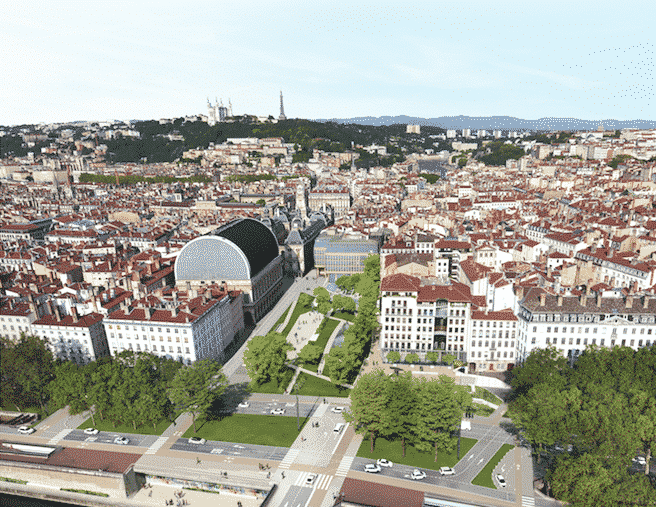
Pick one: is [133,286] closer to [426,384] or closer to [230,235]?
[230,235]

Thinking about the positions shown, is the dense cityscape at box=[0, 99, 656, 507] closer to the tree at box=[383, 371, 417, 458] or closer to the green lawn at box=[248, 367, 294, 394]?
the tree at box=[383, 371, 417, 458]

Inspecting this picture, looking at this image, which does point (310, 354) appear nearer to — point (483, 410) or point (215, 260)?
point (483, 410)

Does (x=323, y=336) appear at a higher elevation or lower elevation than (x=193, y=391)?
lower

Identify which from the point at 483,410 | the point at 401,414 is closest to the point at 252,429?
the point at 401,414

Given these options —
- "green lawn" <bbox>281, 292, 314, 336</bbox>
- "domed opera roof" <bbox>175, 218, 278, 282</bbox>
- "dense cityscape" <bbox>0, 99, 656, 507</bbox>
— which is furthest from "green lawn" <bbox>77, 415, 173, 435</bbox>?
"green lawn" <bbox>281, 292, 314, 336</bbox>

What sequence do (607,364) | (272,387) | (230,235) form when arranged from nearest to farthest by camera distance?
1. (607,364)
2. (272,387)
3. (230,235)

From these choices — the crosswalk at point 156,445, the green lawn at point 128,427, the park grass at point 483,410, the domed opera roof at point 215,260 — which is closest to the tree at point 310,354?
the green lawn at point 128,427

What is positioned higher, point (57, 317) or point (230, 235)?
point (230, 235)

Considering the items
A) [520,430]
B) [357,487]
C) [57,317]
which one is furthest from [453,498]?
[57,317]
